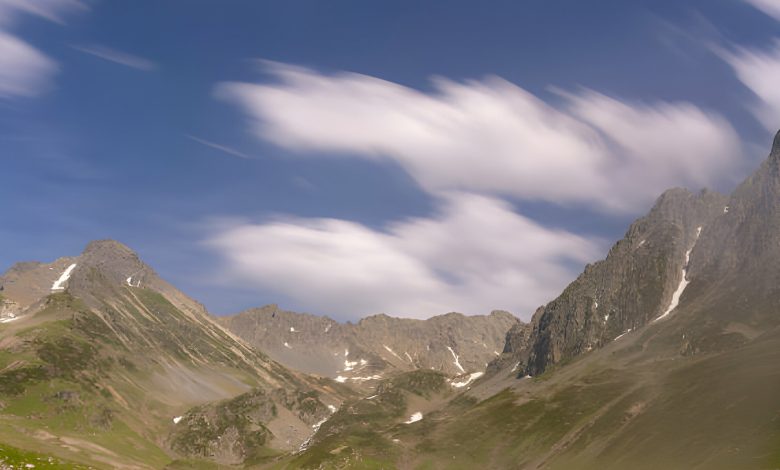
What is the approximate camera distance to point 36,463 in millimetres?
151375

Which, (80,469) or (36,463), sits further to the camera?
(80,469)

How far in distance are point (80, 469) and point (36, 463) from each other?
2938 cm

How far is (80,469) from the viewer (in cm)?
17900
